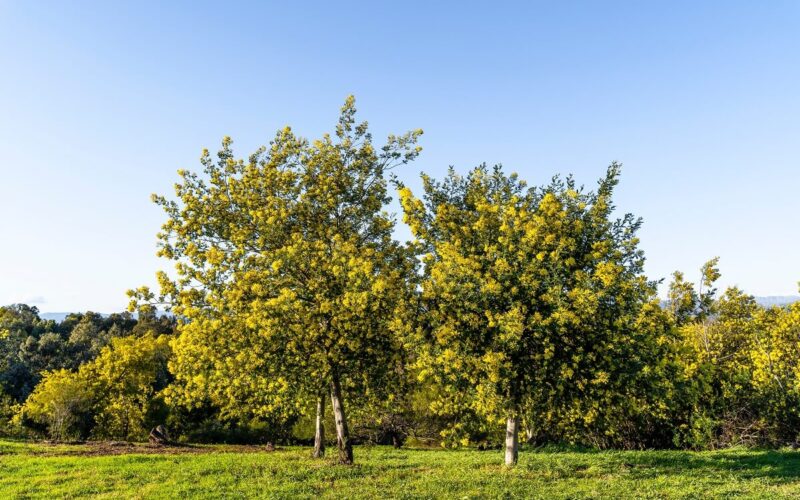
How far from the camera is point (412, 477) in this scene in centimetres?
1706

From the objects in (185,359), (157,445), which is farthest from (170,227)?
(157,445)

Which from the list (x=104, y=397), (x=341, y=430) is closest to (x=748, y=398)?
(x=341, y=430)

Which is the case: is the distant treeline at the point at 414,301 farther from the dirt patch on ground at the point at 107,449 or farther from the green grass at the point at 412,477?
the dirt patch on ground at the point at 107,449

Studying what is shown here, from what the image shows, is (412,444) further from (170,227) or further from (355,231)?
(170,227)

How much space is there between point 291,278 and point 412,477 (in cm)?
814

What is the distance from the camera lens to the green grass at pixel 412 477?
14.4m

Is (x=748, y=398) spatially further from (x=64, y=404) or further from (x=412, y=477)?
(x=64, y=404)

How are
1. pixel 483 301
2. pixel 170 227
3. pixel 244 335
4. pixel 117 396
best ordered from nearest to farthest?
1. pixel 483 301
2. pixel 244 335
3. pixel 170 227
4. pixel 117 396

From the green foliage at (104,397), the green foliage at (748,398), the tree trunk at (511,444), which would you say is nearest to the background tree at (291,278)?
the tree trunk at (511,444)

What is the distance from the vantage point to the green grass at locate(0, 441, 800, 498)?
1436cm

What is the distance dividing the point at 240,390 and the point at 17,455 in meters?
12.7

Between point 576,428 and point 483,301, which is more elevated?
point 483,301

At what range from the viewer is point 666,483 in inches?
598

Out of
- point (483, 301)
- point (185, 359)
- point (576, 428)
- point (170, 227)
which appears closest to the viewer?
point (483, 301)
